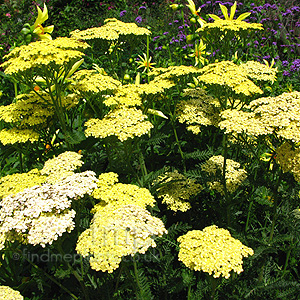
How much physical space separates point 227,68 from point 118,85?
84cm

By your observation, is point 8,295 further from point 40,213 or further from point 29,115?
point 29,115

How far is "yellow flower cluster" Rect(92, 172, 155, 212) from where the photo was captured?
188 centimetres

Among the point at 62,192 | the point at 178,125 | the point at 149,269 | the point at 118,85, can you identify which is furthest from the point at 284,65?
the point at 62,192

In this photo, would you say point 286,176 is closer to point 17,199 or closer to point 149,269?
point 149,269

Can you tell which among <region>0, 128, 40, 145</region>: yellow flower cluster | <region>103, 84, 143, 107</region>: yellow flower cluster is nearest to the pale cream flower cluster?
<region>0, 128, 40, 145</region>: yellow flower cluster

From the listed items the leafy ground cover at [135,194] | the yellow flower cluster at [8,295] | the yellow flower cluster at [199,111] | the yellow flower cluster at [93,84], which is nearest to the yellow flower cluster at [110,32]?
the leafy ground cover at [135,194]

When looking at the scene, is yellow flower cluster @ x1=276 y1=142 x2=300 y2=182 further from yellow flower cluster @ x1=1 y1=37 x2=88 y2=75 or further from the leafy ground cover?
yellow flower cluster @ x1=1 y1=37 x2=88 y2=75

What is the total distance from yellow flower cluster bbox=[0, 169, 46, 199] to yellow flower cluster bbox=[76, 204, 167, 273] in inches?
22.4

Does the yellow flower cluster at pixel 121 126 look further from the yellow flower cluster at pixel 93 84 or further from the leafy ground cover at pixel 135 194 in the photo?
the yellow flower cluster at pixel 93 84

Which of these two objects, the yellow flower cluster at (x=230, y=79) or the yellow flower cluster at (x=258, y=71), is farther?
the yellow flower cluster at (x=258, y=71)

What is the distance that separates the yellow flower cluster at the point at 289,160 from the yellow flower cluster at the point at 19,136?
1612 millimetres

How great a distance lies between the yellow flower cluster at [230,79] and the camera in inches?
95.7

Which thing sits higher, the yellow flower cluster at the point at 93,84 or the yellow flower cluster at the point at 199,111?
the yellow flower cluster at the point at 93,84

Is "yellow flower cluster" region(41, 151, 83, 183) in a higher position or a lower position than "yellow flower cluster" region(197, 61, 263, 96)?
lower
